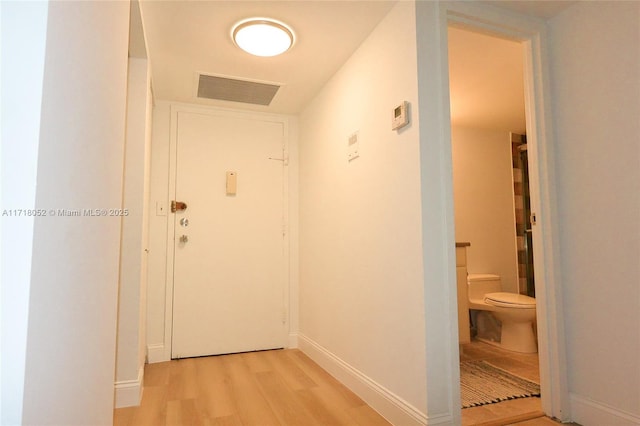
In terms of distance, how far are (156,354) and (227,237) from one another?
1.04 m

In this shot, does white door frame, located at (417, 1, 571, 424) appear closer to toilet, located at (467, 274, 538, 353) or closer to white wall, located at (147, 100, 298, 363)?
toilet, located at (467, 274, 538, 353)

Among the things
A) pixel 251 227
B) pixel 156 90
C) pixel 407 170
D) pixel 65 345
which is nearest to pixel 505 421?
pixel 407 170

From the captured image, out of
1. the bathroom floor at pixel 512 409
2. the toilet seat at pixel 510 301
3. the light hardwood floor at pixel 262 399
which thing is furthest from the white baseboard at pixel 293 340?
the toilet seat at pixel 510 301

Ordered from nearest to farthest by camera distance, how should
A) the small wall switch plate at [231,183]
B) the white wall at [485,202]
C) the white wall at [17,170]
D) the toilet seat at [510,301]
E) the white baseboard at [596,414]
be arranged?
the white wall at [17,170] → the white baseboard at [596,414] → the toilet seat at [510,301] → the small wall switch plate at [231,183] → the white wall at [485,202]

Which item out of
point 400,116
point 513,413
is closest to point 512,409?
point 513,413

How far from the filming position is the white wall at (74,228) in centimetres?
61

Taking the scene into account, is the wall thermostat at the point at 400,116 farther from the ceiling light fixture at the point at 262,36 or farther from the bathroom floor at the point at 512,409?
the bathroom floor at the point at 512,409

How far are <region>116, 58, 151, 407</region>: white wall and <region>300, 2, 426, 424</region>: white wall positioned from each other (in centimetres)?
121

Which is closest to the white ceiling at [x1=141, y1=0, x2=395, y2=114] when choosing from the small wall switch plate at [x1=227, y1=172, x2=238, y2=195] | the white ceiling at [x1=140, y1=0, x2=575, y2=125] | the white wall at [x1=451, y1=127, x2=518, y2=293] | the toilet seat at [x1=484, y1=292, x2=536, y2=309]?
the white ceiling at [x1=140, y1=0, x2=575, y2=125]

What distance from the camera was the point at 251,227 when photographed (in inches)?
126

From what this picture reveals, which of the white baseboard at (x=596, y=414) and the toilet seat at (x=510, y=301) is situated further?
the toilet seat at (x=510, y=301)

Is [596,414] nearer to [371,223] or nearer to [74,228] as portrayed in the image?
[371,223]

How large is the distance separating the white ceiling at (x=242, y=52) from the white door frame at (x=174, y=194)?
0.22 meters

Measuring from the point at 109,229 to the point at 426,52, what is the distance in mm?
1501
